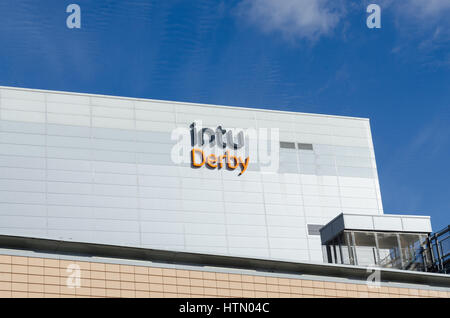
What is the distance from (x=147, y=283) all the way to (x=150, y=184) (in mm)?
44893

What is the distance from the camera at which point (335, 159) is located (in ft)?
256

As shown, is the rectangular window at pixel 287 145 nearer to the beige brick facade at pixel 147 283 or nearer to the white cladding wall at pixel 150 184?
the white cladding wall at pixel 150 184

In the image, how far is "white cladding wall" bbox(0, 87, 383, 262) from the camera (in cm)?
6631

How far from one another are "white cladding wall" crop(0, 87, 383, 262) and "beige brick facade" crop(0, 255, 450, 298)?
3913 cm

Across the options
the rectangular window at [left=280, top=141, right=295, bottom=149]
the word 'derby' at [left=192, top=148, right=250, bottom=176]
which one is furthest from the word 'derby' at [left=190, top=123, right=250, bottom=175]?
the rectangular window at [left=280, top=141, right=295, bottom=149]

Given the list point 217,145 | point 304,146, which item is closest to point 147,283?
point 217,145

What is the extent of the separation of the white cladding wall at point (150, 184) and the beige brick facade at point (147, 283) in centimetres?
3913

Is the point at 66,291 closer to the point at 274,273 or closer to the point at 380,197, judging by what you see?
the point at 274,273

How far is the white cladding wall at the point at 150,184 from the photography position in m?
66.3

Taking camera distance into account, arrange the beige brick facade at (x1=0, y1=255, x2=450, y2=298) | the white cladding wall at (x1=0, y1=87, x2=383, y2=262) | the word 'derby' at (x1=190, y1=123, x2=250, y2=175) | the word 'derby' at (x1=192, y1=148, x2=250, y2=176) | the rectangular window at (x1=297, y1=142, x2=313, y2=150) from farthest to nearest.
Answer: the rectangular window at (x1=297, y1=142, x2=313, y2=150) < the word 'derby' at (x1=190, y1=123, x2=250, y2=175) < the word 'derby' at (x1=192, y1=148, x2=250, y2=176) < the white cladding wall at (x1=0, y1=87, x2=383, y2=262) < the beige brick facade at (x1=0, y1=255, x2=450, y2=298)

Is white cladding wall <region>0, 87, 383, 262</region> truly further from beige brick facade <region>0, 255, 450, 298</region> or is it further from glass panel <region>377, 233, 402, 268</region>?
beige brick facade <region>0, 255, 450, 298</region>

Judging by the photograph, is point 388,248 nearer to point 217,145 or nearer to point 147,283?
point 147,283

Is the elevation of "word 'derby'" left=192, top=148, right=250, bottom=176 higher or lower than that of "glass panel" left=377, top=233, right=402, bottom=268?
higher

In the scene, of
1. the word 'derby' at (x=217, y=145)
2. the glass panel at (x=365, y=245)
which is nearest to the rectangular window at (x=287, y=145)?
the word 'derby' at (x=217, y=145)
